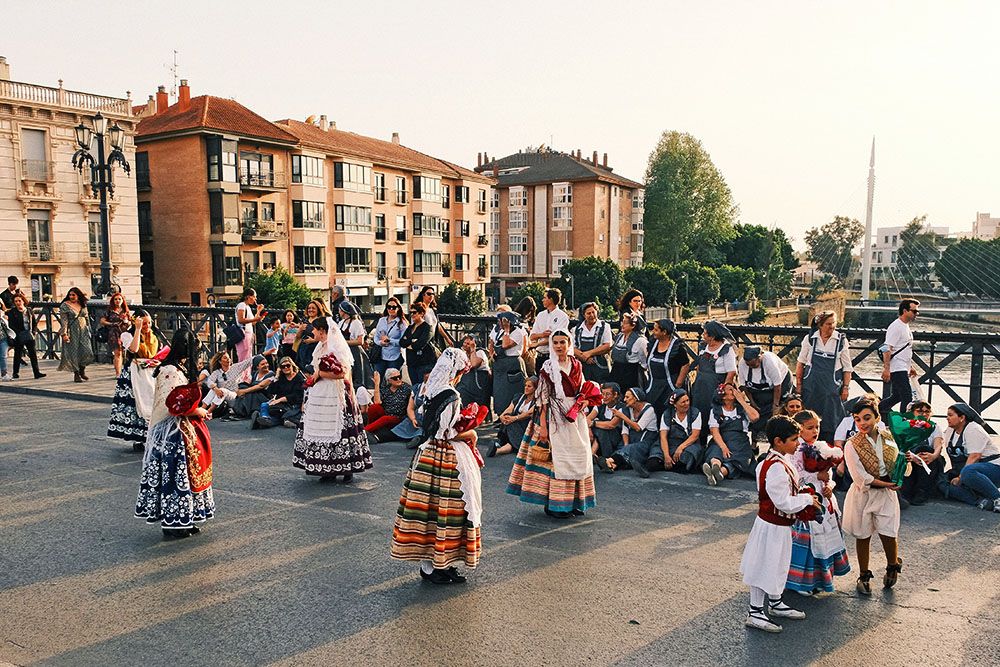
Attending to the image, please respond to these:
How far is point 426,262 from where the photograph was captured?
229ft

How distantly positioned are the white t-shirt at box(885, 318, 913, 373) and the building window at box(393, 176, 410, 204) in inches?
2261

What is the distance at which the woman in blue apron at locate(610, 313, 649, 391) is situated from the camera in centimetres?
1141

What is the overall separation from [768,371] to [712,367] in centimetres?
71

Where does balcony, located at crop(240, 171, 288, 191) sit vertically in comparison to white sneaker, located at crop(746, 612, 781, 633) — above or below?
above

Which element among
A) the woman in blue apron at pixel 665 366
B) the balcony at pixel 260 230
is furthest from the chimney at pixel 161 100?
the woman in blue apron at pixel 665 366

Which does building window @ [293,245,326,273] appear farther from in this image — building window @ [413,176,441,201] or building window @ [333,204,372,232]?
building window @ [413,176,441,201]

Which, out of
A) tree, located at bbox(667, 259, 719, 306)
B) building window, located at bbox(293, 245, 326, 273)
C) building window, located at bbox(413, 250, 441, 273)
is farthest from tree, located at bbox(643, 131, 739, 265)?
building window, located at bbox(293, 245, 326, 273)

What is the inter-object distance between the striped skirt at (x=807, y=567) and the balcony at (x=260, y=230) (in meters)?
50.9

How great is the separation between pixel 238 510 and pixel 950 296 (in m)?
119

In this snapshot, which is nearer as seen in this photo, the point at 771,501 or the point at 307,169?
the point at 771,501

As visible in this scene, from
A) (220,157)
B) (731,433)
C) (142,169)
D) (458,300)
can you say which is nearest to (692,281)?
(458,300)

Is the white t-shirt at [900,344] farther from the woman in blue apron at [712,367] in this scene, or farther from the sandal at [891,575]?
the sandal at [891,575]

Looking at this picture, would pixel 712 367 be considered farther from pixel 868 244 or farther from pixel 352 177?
pixel 868 244

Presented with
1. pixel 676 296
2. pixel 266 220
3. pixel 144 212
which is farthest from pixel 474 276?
pixel 144 212
